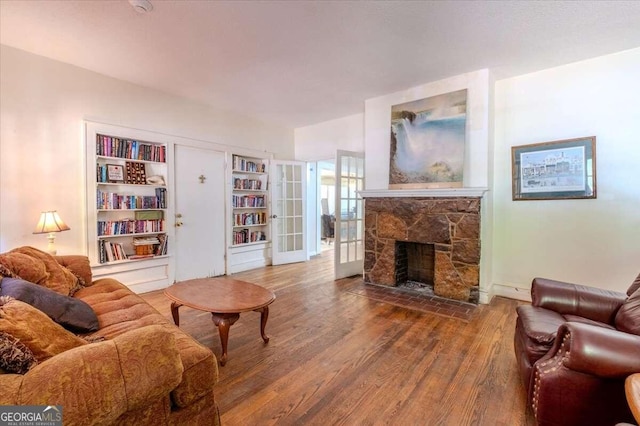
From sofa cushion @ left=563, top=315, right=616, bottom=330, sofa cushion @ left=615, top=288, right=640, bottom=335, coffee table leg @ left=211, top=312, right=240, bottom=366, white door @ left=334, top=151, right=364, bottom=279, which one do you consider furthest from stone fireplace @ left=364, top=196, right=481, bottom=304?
coffee table leg @ left=211, top=312, right=240, bottom=366

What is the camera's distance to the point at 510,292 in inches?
142

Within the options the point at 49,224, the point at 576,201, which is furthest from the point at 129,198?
the point at 576,201

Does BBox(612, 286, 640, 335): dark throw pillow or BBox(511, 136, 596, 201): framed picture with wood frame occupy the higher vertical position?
BBox(511, 136, 596, 201): framed picture with wood frame

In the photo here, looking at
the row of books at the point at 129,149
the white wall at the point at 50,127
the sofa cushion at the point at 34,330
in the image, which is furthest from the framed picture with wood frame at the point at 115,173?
the sofa cushion at the point at 34,330

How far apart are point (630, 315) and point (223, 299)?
101 inches

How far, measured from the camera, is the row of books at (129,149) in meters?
3.51

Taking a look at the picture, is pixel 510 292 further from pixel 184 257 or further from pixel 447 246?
pixel 184 257

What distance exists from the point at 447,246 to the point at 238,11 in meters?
3.16

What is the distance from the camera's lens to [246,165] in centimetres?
511

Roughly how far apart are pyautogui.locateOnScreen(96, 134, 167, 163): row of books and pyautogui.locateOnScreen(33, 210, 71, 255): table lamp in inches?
35.6

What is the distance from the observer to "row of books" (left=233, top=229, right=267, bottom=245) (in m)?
4.93

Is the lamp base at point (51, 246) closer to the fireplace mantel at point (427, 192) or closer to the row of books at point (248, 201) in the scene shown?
the row of books at point (248, 201)

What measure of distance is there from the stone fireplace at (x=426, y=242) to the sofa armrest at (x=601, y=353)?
2065 mm

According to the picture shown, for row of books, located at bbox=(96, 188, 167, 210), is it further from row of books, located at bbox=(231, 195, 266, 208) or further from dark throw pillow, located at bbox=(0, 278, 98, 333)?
dark throw pillow, located at bbox=(0, 278, 98, 333)
